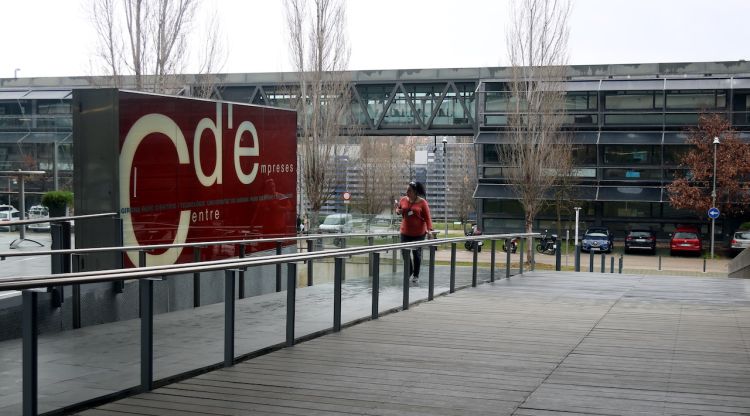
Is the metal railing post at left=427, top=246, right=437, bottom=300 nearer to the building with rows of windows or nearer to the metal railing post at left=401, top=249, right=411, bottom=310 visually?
the metal railing post at left=401, top=249, right=411, bottom=310

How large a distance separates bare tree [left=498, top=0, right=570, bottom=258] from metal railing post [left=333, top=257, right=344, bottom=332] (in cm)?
3382

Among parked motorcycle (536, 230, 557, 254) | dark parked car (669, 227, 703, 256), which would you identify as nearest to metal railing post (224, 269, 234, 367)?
parked motorcycle (536, 230, 557, 254)

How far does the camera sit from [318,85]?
127 ft

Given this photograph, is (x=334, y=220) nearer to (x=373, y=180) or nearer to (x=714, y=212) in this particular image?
(x=714, y=212)

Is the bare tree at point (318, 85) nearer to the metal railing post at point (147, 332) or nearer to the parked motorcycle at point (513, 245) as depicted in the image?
the parked motorcycle at point (513, 245)

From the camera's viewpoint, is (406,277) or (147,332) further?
(406,277)

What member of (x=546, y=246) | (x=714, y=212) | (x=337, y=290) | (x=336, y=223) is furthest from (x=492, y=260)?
(x=714, y=212)

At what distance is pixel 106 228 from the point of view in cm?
1150

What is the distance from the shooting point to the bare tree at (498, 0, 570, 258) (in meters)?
42.2

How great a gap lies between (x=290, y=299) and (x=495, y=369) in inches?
76.1

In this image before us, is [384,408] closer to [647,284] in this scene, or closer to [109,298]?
[109,298]

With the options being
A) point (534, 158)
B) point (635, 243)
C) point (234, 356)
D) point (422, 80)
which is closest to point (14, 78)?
point (422, 80)

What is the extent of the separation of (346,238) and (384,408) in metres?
8.76

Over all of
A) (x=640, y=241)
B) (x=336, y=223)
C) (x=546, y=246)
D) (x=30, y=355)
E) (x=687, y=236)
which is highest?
(x=30, y=355)
